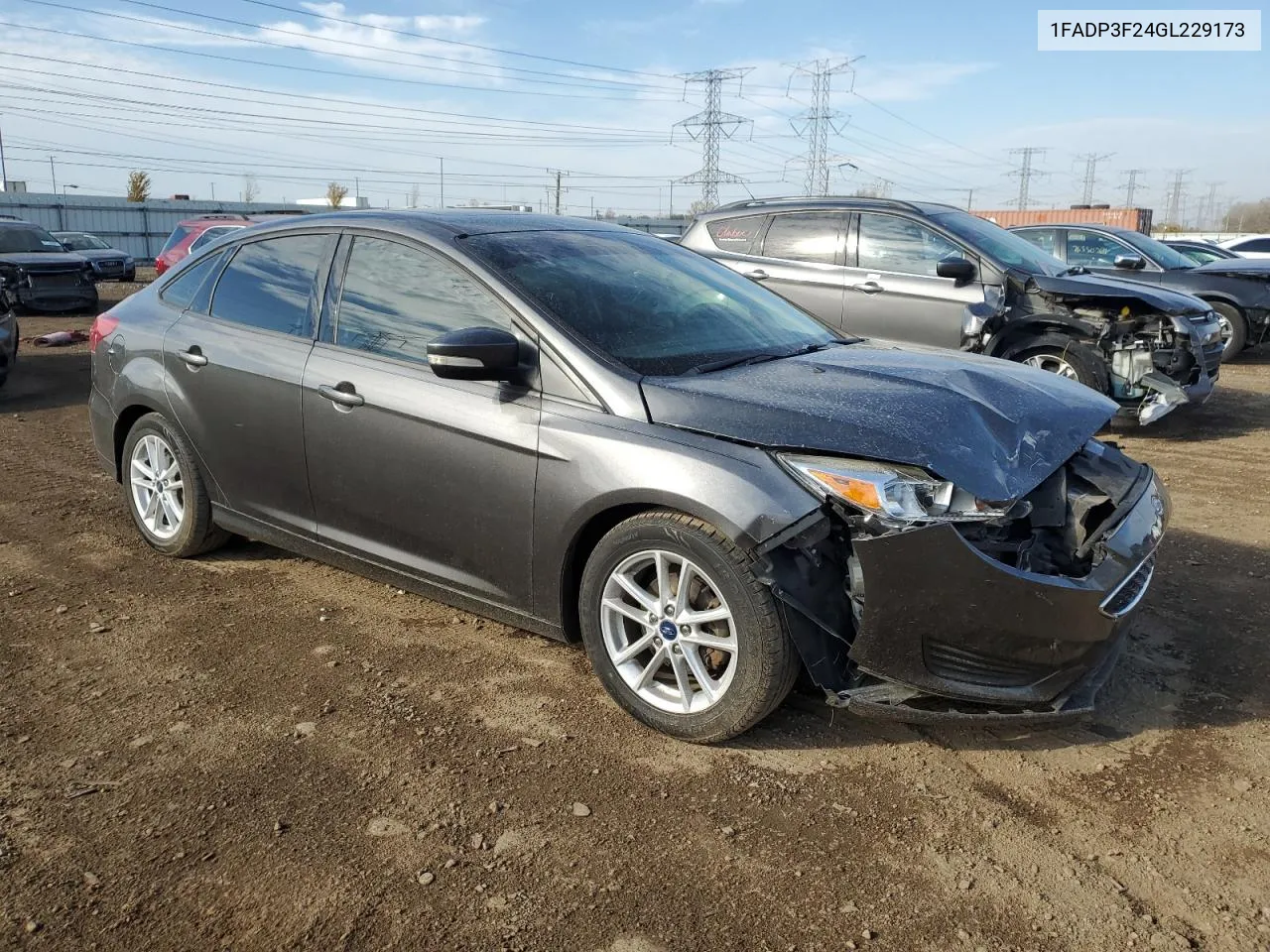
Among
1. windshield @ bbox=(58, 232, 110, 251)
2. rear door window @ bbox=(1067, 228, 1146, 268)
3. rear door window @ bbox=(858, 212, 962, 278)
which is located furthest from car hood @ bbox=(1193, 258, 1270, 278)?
windshield @ bbox=(58, 232, 110, 251)

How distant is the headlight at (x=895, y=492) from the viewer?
2920mm

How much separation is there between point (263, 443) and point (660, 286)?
1804 millimetres

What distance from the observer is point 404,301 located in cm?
394

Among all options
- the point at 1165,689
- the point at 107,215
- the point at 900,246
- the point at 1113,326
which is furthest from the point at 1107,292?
the point at 107,215

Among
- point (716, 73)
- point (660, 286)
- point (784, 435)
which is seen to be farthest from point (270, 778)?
point (716, 73)

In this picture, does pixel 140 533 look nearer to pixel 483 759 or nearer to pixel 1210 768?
pixel 483 759

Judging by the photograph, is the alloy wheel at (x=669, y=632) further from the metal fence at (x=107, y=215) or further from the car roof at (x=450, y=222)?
the metal fence at (x=107, y=215)

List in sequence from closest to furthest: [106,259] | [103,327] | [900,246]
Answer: [103,327] → [900,246] → [106,259]

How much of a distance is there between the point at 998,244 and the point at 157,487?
6.66 metres

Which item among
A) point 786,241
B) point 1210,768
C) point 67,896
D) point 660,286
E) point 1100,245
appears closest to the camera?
point 67,896

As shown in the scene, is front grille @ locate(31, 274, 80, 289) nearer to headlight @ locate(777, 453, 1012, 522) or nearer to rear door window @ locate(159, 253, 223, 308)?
rear door window @ locate(159, 253, 223, 308)

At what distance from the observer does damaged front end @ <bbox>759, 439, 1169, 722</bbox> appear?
2873 millimetres

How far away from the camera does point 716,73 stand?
2222 inches

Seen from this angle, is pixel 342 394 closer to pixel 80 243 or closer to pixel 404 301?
pixel 404 301
